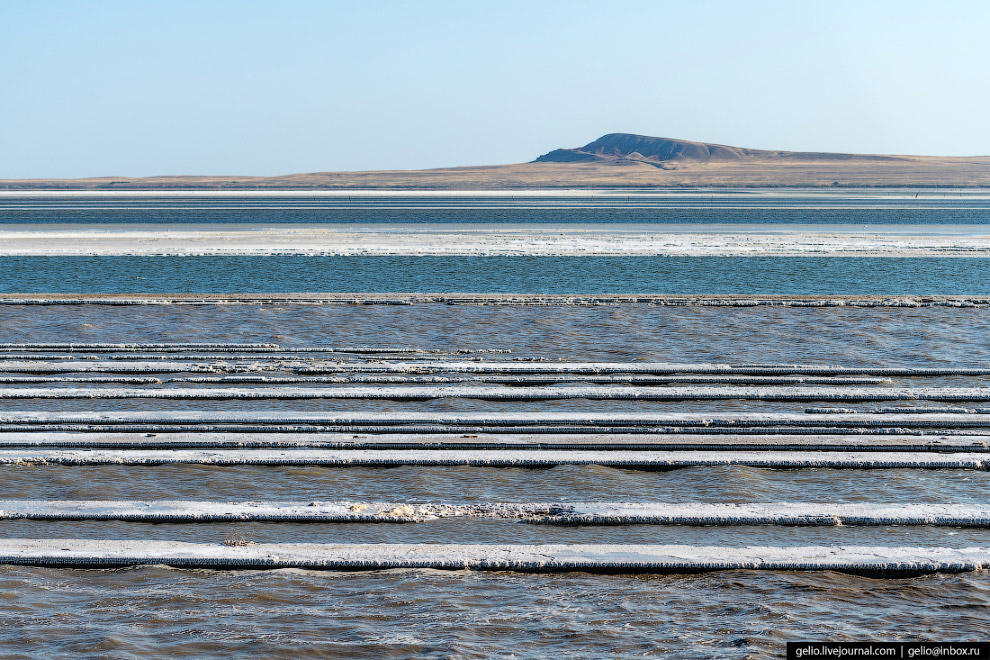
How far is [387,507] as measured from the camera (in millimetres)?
5906

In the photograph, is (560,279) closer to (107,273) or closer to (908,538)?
(107,273)

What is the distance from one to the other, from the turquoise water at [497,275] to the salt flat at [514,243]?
72 cm

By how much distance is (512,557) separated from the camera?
5.11 meters

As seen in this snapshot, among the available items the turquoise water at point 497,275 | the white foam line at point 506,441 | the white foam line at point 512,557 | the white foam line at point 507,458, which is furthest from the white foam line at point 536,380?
the turquoise water at point 497,275

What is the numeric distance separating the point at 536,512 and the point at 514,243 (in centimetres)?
2614

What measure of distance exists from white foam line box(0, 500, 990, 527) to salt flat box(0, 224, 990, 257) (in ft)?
64.5

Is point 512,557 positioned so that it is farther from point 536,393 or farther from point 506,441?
point 536,393

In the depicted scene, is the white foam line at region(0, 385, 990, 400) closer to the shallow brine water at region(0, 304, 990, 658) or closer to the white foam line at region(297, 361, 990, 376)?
the shallow brine water at region(0, 304, 990, 658)

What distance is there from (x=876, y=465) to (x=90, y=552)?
4.95m

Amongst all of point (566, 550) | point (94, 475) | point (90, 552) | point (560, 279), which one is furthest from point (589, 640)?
point (560, 279)

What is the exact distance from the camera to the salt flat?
28.3 metres

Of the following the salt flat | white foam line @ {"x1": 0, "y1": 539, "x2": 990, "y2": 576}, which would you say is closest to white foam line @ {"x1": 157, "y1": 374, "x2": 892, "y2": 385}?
white foam line @ {"x1": 0, "y1": 539, "x2": 990, "y2": 576}

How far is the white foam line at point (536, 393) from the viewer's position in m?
9.09

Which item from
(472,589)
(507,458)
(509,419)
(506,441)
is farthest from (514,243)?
(472,589)
